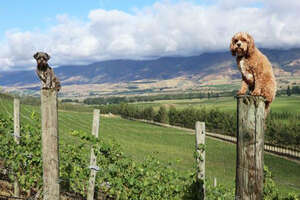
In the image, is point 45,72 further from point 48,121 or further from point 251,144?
point 251,144

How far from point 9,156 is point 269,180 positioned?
6318 mm

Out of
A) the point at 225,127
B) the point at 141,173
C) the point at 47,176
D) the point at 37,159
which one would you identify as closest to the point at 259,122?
the point at 47,176

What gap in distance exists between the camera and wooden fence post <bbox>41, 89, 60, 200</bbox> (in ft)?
13.5

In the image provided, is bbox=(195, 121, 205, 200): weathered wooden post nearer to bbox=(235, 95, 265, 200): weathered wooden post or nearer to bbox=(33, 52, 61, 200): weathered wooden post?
bbox=(235, 95, 265, 200): weathered wooden post

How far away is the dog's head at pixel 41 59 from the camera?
4023 millimetres

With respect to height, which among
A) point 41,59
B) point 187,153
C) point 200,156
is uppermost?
point 41,59

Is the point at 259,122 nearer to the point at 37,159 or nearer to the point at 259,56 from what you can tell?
the point at 259,56

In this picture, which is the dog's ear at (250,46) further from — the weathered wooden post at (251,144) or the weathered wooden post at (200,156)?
the weathered wooden post at (200,156)

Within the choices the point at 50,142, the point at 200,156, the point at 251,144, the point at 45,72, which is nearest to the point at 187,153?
the point at 200,156

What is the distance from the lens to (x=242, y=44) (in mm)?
3467

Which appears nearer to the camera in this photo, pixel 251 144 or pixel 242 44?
pixel 251 144

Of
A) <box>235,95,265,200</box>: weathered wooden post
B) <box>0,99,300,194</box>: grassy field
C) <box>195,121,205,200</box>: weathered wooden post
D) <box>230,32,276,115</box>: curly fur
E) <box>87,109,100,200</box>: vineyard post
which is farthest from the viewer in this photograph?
<box>0,99,300,194</box>: grassy field

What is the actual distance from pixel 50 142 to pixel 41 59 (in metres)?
1.24

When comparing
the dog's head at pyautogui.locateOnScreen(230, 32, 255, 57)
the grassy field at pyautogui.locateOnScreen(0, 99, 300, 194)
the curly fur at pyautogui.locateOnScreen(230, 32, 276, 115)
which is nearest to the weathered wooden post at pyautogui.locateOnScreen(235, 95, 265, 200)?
the curly fur at pyautogui.locateOnScreen(230, 32, 276, 115)
